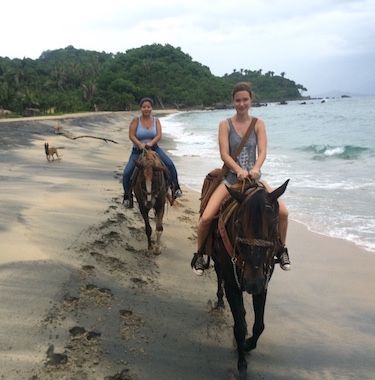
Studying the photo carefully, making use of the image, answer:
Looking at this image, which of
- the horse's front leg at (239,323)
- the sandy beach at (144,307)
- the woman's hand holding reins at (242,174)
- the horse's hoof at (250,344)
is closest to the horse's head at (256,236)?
the woman's hand holding reins at (242,174)

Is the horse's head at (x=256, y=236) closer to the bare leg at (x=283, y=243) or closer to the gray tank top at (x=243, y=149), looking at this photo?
the bare leg at (x=283, y=243)

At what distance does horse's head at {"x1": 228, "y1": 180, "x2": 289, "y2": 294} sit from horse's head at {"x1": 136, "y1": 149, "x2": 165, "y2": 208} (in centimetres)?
379

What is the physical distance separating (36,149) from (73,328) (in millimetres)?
17672

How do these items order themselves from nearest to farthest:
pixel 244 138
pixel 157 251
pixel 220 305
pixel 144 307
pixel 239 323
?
pixel 239 323
pixel 244 138
pixel 144 307
pixel 220 305
pixel 157 251

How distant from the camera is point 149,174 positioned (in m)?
7.32

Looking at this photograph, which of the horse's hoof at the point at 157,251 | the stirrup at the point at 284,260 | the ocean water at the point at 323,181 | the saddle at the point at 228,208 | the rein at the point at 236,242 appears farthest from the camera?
the ocean water at the point at 323,181

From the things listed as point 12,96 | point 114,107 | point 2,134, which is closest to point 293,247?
point 2,134

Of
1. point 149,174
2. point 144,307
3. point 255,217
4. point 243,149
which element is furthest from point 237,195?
point 149,174

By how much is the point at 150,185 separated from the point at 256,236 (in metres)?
4.01

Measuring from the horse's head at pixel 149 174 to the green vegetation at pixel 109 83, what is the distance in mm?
52620

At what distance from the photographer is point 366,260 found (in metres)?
7.19

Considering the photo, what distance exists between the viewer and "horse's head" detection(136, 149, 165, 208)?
7316 mm

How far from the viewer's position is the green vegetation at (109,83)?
66.5 m

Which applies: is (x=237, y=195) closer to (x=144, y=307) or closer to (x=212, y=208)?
(x=212, y=208)
